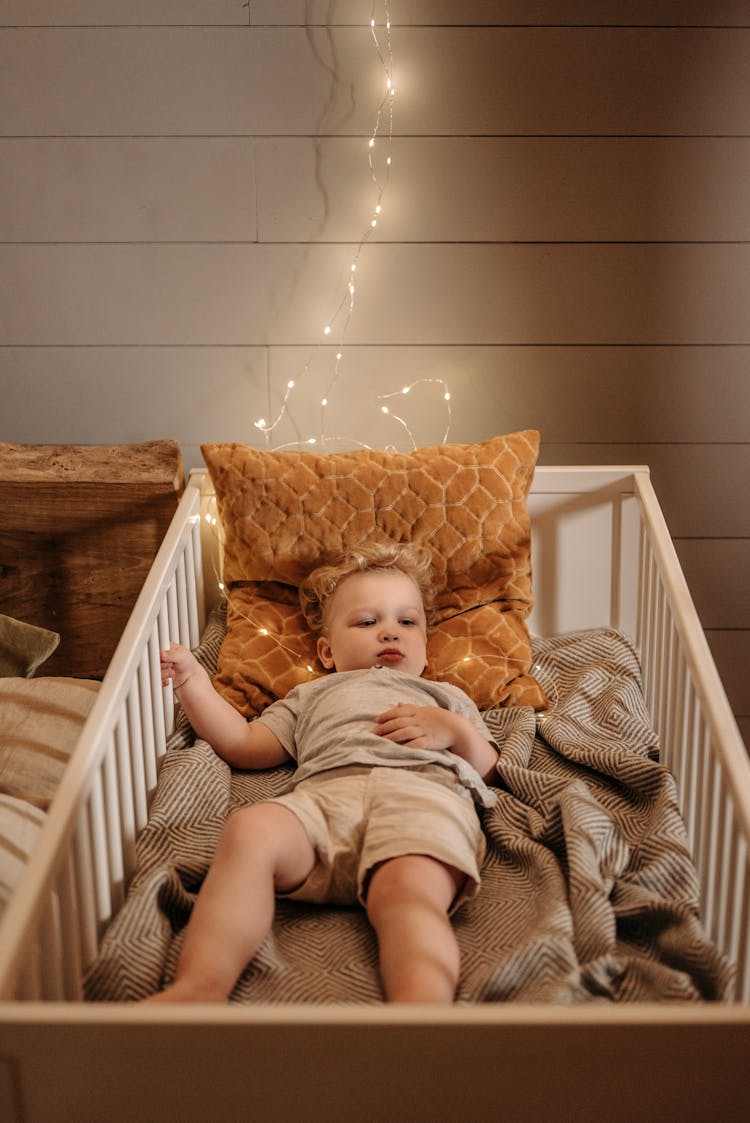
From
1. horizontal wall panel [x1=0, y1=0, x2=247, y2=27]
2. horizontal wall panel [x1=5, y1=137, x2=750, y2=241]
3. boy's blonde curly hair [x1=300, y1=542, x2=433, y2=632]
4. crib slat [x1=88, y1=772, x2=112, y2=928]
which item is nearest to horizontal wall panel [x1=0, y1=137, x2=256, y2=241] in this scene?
horizontal wall panel [x1=5, y1=137, x2=750, y2=241]

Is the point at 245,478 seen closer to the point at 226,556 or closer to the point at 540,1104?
the point at 226,556

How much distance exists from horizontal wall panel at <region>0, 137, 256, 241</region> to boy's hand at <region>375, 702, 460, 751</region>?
0.94 metres

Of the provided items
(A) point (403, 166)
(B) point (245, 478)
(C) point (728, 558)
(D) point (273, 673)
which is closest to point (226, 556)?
(B) point (245, 478)

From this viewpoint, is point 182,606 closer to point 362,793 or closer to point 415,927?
point 362,793

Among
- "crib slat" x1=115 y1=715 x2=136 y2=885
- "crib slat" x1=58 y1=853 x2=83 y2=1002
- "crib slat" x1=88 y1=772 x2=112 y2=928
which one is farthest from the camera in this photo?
"crib slat" x1=115 y1=715 x2=136 y2=885

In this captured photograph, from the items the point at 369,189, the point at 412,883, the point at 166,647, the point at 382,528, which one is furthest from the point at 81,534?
the point at 412,883

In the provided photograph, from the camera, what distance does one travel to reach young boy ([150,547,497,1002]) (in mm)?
1046

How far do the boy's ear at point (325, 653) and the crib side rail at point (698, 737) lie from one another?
1.62 ft

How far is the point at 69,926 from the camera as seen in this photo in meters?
1.02

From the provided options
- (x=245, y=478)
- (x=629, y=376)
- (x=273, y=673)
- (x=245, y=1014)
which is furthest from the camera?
(x=629, y=376)

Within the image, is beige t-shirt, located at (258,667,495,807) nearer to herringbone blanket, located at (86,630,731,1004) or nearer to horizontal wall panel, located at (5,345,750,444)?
herringbone blanket, located at (86,630,731,1004)

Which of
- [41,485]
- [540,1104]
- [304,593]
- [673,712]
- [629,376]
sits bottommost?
[540,1104]

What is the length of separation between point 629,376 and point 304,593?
0.73 meters

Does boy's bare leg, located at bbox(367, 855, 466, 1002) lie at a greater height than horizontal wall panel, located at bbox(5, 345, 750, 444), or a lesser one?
lesser
